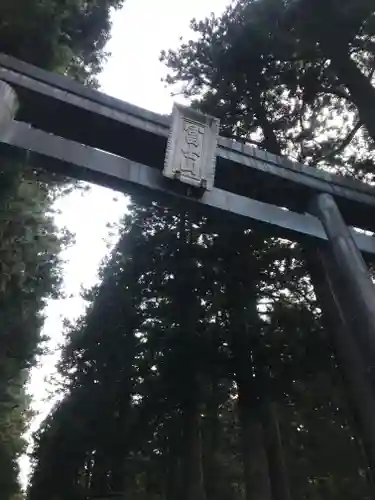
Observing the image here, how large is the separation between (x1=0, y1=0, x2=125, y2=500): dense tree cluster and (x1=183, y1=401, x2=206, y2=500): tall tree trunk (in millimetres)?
4373

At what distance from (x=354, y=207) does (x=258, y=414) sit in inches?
173

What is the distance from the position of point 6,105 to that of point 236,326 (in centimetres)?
613

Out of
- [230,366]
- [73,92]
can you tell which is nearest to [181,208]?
[73,92]

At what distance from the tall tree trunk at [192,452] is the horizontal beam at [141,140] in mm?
5569

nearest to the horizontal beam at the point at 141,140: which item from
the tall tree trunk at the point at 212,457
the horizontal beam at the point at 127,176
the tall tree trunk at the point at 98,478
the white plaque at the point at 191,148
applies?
the white plaque at the point at 191,148

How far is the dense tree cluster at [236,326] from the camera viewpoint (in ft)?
27.3

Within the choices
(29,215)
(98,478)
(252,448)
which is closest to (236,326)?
(252,448)

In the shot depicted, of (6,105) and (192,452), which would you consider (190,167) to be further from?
(192,452)

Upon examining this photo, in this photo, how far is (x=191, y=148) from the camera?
16.9 feet

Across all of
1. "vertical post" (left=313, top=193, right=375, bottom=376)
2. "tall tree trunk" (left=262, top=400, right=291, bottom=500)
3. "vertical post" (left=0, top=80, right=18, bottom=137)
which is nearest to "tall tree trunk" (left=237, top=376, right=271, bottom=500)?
"tall tree trunk" (left=262, top=400, right=291, bottom=500)

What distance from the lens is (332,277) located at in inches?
220

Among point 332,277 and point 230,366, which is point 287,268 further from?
point 332,277

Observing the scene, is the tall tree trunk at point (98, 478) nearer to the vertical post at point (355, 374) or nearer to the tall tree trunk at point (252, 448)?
the tall tree trunk at point (252, 448)

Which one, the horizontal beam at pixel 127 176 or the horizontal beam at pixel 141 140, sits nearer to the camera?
the horizontal beam at pixel 127 176
